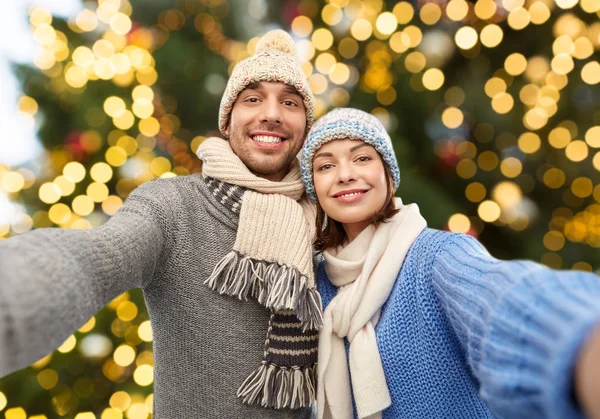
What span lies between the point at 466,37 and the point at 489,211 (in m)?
0.71

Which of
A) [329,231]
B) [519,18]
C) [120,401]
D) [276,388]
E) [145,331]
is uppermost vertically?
[519,18]

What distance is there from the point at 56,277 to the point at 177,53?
1.40m

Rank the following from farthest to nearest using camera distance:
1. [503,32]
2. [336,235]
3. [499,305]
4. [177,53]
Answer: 1. [503,32]
2. [177,53]
3. [336,235]
4. [499,305]

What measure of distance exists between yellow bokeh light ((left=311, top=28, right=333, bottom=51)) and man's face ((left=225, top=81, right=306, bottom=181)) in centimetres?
73

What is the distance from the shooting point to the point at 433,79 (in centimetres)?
186

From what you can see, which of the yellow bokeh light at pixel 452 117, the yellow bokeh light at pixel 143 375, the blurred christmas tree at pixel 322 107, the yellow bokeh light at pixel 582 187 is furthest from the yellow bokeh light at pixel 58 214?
the yellow bokeh light at pixel 582 187

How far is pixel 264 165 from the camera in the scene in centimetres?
122

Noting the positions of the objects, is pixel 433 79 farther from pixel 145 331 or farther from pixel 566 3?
pixel 145 331

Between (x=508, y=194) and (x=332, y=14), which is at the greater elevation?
(x=332, y=14)

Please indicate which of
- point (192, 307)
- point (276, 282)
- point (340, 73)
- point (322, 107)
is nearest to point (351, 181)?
point (276, 282)

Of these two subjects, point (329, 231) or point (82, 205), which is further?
point (82, 205)

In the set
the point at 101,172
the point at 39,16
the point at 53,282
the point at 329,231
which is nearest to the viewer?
the point at 53,282

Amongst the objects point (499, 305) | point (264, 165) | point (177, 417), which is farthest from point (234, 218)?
point (499, 305)

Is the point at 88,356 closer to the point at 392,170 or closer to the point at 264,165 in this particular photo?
the point at 264,165
